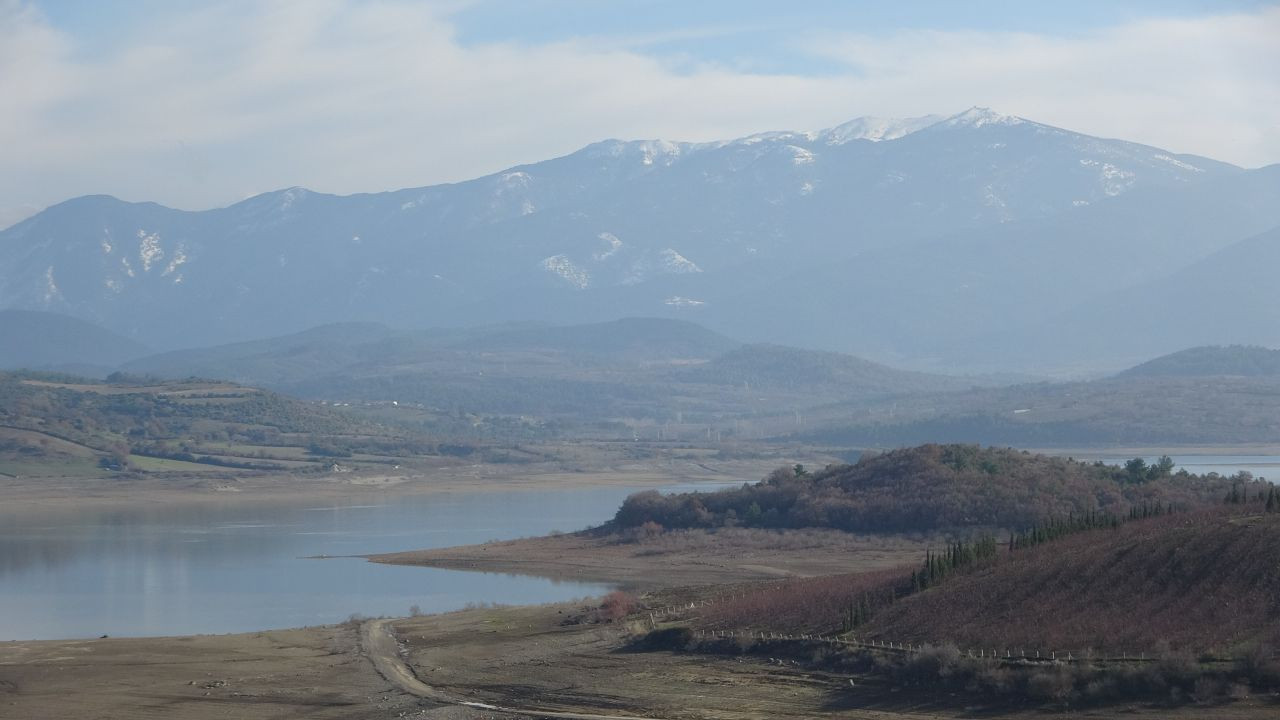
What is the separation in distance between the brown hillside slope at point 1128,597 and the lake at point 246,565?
2327 centimetres

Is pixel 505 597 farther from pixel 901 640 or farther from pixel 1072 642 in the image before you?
pixel 1072 642

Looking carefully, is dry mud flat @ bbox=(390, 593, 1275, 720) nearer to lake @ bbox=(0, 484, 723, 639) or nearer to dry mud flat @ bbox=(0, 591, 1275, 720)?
dry mud flat @ bbox=(0, 591, 1275, 720)

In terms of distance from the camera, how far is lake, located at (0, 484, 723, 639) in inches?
2185

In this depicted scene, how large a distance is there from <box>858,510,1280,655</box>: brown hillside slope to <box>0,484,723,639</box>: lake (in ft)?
76.3

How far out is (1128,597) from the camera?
107ft

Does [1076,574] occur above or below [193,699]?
above

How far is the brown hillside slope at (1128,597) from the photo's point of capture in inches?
1189

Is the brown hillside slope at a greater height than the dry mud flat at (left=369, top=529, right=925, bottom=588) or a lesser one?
greater

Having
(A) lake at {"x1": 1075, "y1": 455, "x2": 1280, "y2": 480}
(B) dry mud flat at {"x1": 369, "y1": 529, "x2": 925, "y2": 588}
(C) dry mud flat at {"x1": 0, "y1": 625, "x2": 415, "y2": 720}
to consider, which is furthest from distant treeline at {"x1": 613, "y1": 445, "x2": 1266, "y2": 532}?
(A) lake at {"x1": 1075, "y1": 455, "x2": 1280, "y2": 480}

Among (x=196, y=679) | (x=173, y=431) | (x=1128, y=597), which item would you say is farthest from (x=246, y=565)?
(x=173, y=431)

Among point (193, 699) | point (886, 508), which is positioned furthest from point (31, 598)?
point (886, 508)

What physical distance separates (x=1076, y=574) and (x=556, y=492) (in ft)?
298

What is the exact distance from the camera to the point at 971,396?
194 metres

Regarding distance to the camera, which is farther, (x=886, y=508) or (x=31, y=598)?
(x=886, y=508)
